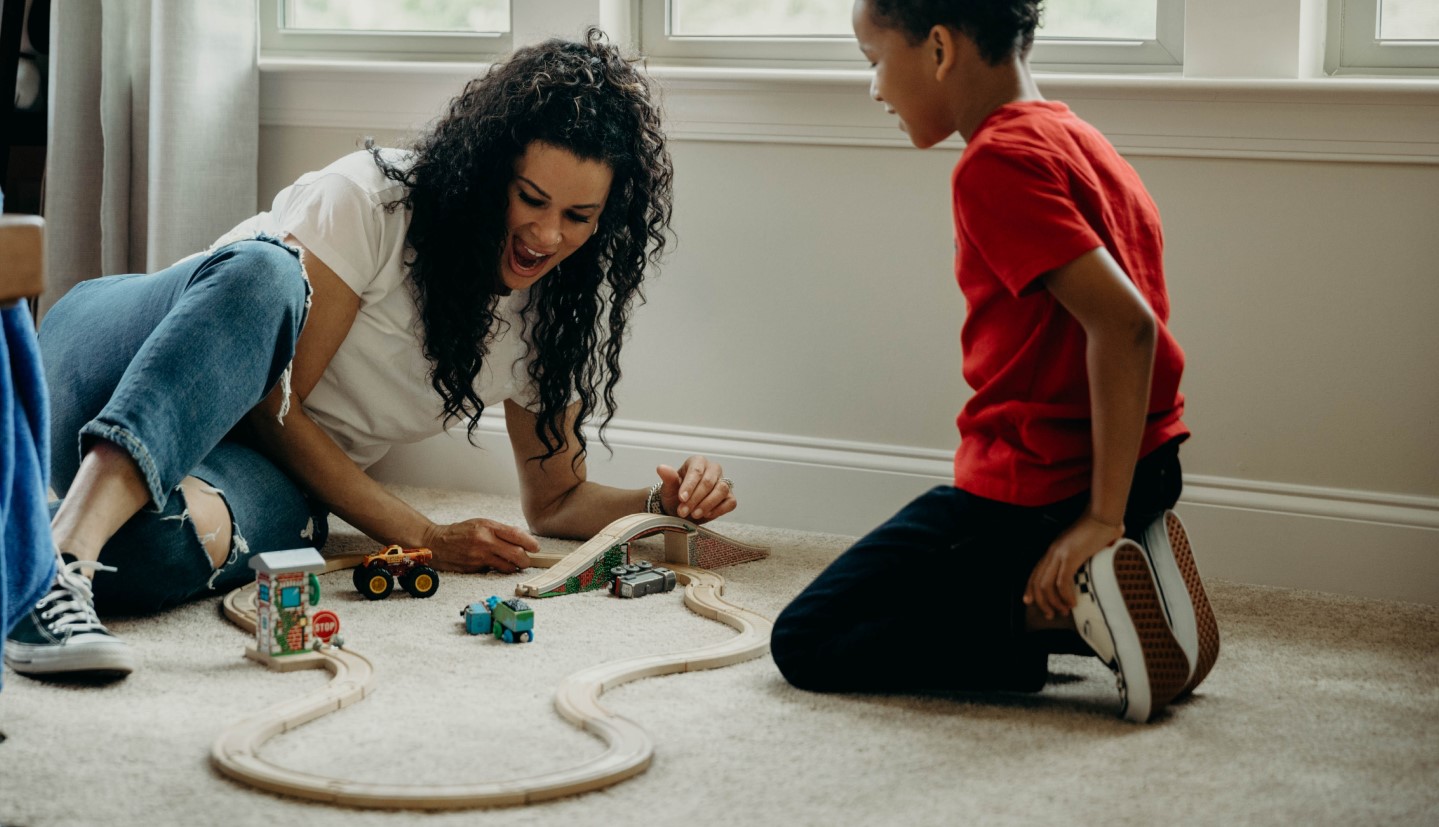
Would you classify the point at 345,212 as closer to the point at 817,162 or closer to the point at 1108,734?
the point at 817,162

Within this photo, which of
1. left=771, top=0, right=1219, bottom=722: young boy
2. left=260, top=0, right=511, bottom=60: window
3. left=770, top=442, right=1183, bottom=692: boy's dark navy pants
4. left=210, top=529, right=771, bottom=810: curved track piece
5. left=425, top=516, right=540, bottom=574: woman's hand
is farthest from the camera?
left=260, top=0, right=511, bottom=60: window

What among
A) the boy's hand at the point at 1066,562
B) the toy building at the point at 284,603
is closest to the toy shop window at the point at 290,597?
the toy building at the point at 284,603

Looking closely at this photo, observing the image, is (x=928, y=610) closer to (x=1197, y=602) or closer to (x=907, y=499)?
(x=1197, y=602)

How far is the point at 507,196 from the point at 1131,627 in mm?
880

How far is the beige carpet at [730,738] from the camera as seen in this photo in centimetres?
105

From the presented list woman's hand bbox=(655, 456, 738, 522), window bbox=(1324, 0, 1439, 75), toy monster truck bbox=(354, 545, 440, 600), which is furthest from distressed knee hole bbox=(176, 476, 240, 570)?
window bbox=(1324, 0, 1439, 75)

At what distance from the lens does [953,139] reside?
1.96 metres

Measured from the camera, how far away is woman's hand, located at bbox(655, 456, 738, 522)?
6.01ft

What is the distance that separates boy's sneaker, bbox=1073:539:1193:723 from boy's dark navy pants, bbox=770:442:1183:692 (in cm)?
7

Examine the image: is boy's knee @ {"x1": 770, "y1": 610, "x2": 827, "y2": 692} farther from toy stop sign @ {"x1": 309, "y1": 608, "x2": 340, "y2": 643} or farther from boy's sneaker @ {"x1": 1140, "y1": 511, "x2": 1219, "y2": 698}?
toy stop sign @ {"x1": 309, "y1": 608, "x2": 340, "y2": 643}

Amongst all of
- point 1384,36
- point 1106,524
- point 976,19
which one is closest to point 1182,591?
point 1106,524

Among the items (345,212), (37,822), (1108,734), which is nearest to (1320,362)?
(1108,734)

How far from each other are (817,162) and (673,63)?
325mm

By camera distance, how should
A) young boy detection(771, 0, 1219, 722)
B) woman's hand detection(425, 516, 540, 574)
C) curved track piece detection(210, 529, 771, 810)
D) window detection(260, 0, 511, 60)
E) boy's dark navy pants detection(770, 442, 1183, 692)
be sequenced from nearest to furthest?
curved track piece detection(210, 529, 771, 810), young boy detection(771, 0, 1219, 722), boy's dark navy pants detection(770, 442, 1183, 692), woman's hand detection(425, 516, 540, 574), window detection(260, 0, 511, 60)
